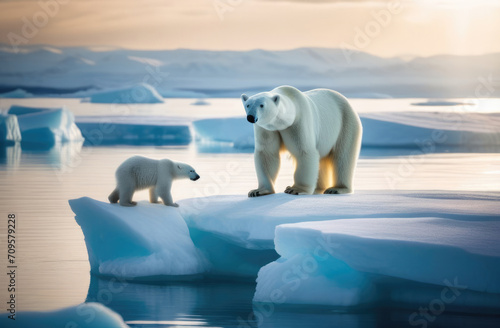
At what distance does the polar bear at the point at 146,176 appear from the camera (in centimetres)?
713

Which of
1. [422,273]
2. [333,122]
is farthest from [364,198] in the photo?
[422,273]

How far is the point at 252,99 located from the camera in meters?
6.81

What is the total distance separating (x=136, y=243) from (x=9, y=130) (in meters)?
21.1

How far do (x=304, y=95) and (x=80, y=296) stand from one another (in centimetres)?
287

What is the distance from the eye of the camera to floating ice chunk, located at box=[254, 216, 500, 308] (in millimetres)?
5262

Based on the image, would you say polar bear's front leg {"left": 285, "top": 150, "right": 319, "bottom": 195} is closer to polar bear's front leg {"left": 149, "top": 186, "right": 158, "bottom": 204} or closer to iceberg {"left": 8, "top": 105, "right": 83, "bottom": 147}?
polar bear's front leg {"left": 149, "top": 186, "right": 158, "bottom": 204}

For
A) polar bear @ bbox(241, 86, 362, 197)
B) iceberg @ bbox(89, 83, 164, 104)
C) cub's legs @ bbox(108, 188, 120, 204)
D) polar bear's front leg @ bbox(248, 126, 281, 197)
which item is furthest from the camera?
iceberg @ bbox(89, 83, 164, 104)

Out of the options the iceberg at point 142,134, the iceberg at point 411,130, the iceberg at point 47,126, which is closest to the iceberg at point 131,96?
the iceberg at point 142,134

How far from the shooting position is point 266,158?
7.46 metres

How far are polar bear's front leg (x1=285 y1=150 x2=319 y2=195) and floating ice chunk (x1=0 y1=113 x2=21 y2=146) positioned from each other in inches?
776

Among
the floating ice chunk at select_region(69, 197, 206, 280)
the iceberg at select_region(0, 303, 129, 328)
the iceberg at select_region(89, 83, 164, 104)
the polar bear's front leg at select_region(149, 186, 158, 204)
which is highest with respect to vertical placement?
the iceberg at select_region(89, 83, 164, 104)

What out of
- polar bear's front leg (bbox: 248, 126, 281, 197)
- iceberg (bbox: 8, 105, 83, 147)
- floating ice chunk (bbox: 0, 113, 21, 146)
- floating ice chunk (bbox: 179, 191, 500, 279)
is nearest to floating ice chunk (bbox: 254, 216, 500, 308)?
floating ice chunk (bbox: 179, 191, 500, 279)

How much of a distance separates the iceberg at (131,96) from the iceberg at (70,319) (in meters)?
30.3

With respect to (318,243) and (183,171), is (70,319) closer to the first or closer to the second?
(318,243)
